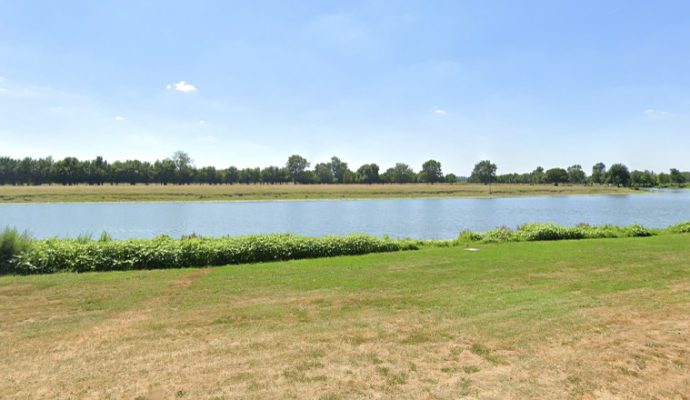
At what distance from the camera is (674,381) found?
14.2ft

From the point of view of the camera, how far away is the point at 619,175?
459 feet

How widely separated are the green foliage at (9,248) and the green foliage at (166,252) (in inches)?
1.8

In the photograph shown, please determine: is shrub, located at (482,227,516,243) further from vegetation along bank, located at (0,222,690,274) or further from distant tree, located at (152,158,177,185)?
distant tree, located at (152,158,177,185)

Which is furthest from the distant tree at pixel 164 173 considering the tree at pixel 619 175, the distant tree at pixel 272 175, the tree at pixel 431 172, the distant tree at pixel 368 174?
the tree at pixel 619 175

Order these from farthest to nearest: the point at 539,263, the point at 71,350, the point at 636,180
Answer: the point at 636,180 < the point at 539,263 < the point at 71,350

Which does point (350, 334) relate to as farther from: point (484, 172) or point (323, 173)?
point (484, 172)


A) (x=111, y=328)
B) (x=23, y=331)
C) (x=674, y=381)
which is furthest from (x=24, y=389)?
(x=674, y=381)

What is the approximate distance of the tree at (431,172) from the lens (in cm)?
15425

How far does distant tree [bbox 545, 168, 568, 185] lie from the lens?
499 feet

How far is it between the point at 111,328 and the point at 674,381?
305 inches

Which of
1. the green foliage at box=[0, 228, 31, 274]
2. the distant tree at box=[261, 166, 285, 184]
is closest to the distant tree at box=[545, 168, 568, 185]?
the distant tree at box=[261, 166, 285, 184]

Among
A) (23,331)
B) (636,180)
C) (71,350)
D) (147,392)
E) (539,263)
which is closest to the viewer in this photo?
(147,392)

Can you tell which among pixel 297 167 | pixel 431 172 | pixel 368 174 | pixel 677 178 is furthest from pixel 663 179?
pixel 297 167

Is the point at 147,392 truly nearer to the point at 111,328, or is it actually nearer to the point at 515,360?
the point at 111,328
